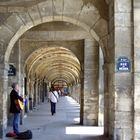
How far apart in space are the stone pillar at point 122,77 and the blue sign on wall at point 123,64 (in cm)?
5

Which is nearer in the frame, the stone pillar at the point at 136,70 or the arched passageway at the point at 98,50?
the stone pillar at the point at 136,70

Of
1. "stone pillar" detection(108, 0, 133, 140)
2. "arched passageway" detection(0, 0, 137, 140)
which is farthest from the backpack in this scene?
"stone pillar" detection(108, 0, 133, 140)

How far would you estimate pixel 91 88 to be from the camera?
14.3 meters

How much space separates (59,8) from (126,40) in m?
2.37

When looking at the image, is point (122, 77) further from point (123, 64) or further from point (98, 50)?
point (98, 50)

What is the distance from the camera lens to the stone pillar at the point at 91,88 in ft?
46.5

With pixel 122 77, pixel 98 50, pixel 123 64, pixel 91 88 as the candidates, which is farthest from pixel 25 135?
pixel 98 50

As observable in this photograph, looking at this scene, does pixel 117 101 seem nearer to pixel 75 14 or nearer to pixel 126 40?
pixel 126 40

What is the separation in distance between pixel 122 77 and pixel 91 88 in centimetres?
543

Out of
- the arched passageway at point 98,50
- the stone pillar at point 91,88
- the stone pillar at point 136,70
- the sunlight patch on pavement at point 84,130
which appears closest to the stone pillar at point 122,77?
the arched passageway at point 98,50

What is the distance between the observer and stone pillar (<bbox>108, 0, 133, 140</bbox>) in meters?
8.81

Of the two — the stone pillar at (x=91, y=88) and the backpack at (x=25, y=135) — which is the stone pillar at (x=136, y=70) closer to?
the backpack at (x=25, y=135)

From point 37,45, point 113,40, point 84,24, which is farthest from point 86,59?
point 113,40

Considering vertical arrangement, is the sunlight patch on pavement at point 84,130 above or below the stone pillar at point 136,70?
below
